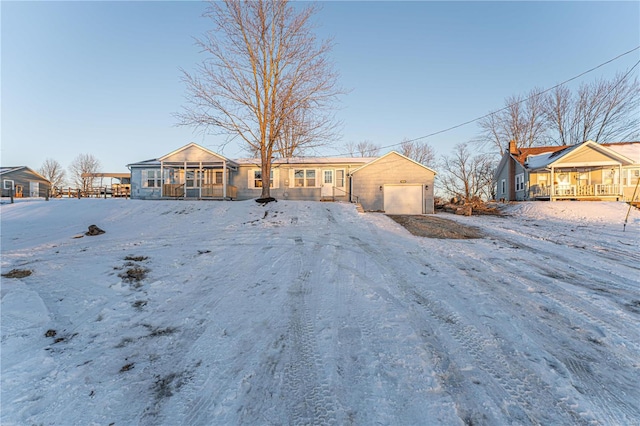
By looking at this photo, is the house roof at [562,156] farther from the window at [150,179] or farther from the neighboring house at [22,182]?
the neighboring house at [22,182]

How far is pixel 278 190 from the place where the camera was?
2097 cm

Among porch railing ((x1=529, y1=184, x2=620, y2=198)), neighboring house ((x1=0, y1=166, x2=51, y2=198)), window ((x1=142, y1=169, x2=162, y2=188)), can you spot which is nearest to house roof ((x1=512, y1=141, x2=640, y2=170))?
porch railing ((x1=529, y1=184, x2=620, y2=198))

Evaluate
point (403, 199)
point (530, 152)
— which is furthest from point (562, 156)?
point (403, 199)

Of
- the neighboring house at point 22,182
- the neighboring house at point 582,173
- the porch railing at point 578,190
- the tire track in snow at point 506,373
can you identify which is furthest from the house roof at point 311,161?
the neighboring house at point 22,182

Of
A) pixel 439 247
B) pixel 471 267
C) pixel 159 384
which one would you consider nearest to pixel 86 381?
pixel 159 384

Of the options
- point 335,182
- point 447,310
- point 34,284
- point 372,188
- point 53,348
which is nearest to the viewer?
point 53,348

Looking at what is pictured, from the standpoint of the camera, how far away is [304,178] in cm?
2103

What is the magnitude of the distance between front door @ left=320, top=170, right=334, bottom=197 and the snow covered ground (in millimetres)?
14409

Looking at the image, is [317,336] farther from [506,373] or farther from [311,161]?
[311,161]

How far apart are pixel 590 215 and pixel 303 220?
14503mm

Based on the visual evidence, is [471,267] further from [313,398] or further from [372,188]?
[372,188]

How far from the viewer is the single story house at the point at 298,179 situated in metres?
19.2

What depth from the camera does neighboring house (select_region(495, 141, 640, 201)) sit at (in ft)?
65.2

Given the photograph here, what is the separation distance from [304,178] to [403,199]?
740 centimetres
